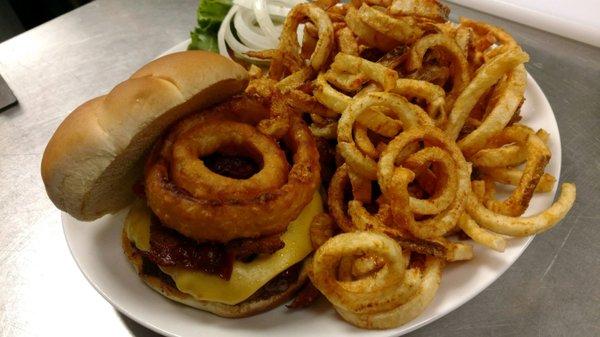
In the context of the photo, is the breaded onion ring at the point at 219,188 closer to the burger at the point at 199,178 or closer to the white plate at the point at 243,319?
the burger at the point at 199,178

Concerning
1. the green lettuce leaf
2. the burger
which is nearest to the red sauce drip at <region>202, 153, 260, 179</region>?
the burger

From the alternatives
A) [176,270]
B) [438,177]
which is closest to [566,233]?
[438,177]

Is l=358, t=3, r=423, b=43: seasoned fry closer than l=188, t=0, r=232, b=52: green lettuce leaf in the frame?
Yes

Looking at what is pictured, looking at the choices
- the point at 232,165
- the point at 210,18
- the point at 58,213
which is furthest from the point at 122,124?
the point at 210,18

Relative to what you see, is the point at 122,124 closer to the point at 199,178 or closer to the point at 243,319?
the point at 199,178

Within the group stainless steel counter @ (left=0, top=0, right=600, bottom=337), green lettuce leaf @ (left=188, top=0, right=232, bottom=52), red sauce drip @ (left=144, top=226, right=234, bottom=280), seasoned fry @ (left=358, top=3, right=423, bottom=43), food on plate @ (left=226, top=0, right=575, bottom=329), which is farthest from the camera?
green lettuce leaf @ (left=188, top=0, right=232, bottom=52)

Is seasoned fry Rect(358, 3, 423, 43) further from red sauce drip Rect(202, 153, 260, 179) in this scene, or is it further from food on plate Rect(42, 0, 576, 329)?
red sauce drip Rect(202, 153, 260, 179)
